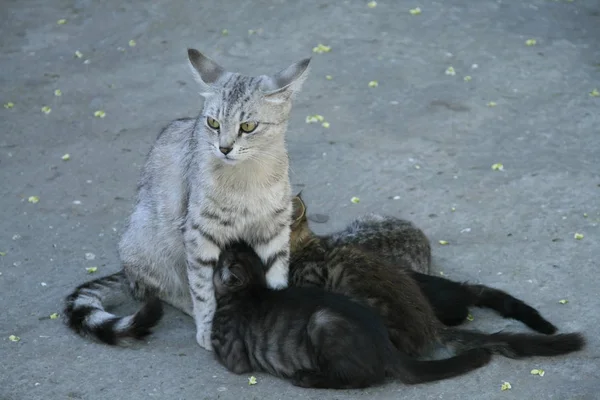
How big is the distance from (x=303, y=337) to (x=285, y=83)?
141 centimetres

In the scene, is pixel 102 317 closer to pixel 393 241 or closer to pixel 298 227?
pixel 298 227

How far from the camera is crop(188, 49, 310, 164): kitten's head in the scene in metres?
5.09

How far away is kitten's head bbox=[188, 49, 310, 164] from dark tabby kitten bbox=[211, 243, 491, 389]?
0.62 metres

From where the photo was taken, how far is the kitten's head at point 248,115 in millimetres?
5094

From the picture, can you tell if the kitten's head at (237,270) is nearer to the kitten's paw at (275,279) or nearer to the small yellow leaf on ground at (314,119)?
the kitten's paw at (275,279)

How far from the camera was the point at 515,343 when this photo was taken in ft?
16.6

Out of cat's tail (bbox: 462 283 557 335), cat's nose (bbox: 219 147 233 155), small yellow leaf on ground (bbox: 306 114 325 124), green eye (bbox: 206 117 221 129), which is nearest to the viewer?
cat's nose (bbox: 219 147 233 155)

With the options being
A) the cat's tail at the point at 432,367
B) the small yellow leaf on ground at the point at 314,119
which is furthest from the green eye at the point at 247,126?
the small yellow leaf on ground at the point at 314,119

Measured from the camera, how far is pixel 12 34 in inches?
424

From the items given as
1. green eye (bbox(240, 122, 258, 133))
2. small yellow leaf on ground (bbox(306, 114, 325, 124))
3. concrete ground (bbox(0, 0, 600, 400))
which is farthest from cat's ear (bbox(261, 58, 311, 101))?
small yellow leaf on ground (bbox(306, 114, 325, 124))

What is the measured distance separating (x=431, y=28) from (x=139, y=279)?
5543 millimetres

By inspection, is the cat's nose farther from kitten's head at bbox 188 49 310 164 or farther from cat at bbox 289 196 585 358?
cat at bbox 289 196 585 358

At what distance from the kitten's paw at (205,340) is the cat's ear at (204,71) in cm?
139

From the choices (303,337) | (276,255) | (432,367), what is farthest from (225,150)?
(432,367)
